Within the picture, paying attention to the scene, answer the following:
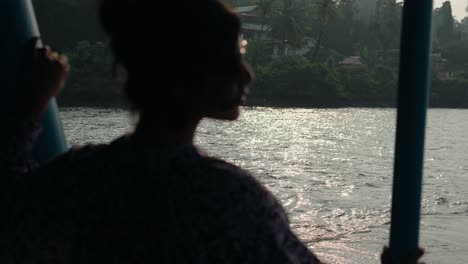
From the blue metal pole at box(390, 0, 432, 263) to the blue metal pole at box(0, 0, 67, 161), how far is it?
0.57 m

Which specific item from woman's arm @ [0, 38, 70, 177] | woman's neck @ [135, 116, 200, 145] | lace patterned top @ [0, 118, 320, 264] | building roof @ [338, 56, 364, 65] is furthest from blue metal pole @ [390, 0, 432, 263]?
building roof @ [338, 56, 364, 65]

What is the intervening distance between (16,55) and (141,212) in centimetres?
39

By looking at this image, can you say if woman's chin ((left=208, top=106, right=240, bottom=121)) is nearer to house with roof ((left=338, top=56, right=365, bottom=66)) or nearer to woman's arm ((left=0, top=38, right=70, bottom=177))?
woman's arm ((left=0, top=38, right=70, bottom=177))

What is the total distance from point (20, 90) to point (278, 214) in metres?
0.48

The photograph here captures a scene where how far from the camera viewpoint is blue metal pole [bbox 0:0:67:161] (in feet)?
3.41

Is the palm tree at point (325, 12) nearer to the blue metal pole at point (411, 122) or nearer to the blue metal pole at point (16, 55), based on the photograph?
the blue metal pole at point (16, 55)

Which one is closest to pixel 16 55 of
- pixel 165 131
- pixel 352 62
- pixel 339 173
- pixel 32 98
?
pixel 32 98

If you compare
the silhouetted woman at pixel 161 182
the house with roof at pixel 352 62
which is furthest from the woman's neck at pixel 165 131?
the house with roof at pixel 352 62

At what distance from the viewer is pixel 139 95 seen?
0.87 m

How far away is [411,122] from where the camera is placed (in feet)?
2.68

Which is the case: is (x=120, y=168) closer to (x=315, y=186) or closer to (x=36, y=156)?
(x=36, y=156)

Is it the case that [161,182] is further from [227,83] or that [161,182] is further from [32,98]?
[32,98]

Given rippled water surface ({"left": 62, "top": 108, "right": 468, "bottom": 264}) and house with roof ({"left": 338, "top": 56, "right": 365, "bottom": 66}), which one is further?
house with roof ({"left": 338, "top": 56, "right": 365, "bottom": 66})

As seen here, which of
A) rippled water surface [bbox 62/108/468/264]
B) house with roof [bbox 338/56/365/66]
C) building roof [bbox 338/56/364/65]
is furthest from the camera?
building roof [bbox 338/56/364/65]
